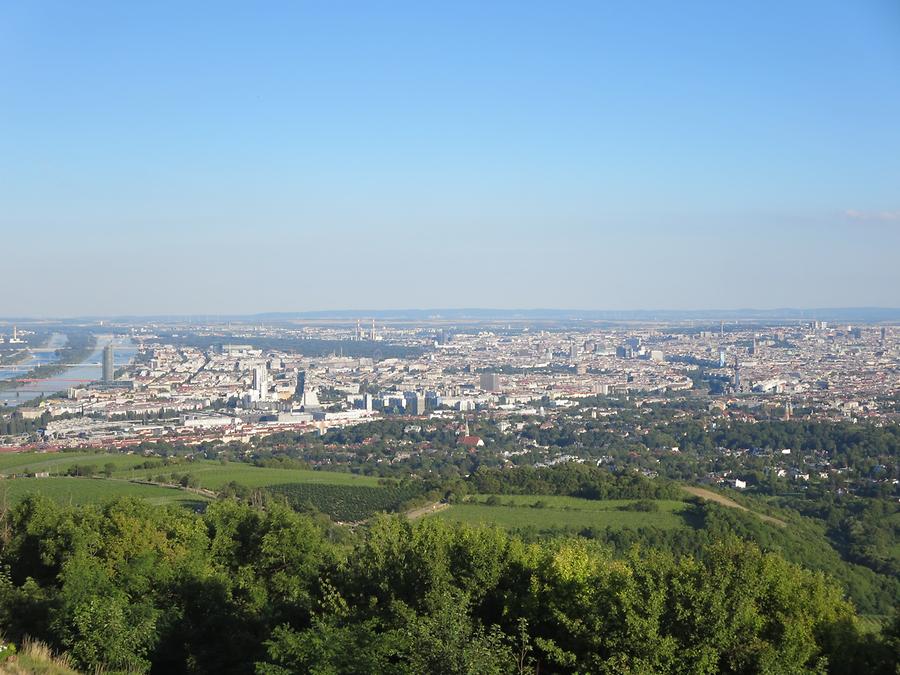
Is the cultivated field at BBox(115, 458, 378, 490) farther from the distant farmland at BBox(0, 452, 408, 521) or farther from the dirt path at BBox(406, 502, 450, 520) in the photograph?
the dirt path at BBox(406, 502, 450, 520)

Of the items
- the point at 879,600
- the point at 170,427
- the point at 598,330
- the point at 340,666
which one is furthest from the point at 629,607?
the point at 598,330

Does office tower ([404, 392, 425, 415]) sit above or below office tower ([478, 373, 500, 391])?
below

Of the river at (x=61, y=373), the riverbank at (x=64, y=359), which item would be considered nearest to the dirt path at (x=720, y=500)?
the river at (x=61, y=373)

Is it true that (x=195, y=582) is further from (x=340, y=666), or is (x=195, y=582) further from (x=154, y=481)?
(x=154, y=481)

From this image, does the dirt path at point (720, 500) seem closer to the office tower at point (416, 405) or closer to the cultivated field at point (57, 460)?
the cultivated field at point (57, 460)

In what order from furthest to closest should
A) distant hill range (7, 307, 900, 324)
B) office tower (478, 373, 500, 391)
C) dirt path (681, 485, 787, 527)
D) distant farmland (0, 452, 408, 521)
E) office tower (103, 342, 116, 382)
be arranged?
distant hill range (7, 307, 900, 324) < office tower (103, 342, 116, 382) < office tower (478, 373, 500, 391) < distant farmland (0, 452, 408, 521) < dirt path (681, 485, 787, 527)

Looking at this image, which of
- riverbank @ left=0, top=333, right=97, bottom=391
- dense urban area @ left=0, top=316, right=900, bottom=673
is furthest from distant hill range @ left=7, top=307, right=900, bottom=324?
dense urban area @ left=0, top=316, right=900, bottom=673
